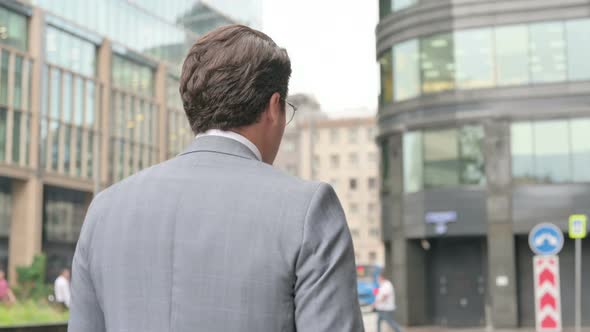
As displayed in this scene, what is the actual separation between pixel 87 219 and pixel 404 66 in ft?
113

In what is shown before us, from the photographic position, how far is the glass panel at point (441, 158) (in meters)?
34.1

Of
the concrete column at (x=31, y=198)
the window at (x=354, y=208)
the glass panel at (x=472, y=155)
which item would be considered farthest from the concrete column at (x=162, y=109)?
the window at (x=354, y=208)

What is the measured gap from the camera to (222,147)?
1842 millimetres

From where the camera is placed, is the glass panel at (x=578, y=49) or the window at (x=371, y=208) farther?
the window at (x=371, y=208)

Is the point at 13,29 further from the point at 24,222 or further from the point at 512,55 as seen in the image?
the point at 512,55

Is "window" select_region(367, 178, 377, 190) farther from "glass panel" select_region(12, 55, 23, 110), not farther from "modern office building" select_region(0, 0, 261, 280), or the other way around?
"glass panel" select_region(12, 55, 23, 110)

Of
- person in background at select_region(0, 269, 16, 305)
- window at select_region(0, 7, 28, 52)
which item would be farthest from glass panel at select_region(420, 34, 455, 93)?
window at select_region(0, 7, 28, 52)

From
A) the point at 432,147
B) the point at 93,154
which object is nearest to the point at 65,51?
the point at 93,154

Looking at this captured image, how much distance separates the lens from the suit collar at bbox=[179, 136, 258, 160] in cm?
183

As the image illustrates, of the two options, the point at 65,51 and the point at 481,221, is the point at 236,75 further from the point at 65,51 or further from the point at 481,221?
the point at 65,51

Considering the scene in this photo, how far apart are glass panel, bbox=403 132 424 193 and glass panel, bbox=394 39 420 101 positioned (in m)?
1.64

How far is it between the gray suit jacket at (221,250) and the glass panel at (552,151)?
31.8 meters

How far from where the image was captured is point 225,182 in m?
1.75

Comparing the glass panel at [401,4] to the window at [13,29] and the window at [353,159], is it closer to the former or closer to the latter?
the window at [13,29]
